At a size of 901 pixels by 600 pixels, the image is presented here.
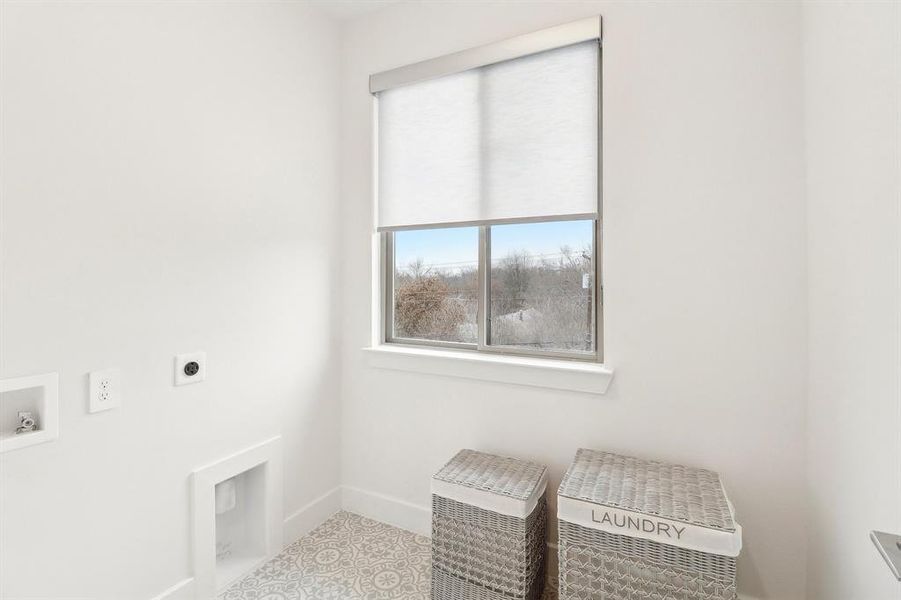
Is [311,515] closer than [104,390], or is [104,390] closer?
[104,390]

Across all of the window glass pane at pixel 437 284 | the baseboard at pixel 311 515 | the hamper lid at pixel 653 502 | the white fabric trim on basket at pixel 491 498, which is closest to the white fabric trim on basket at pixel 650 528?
the hamper lid at pixel 653 502

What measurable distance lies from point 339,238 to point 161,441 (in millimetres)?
1196

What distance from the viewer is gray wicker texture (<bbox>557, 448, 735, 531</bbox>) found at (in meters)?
1.20

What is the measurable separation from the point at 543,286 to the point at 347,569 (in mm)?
1493

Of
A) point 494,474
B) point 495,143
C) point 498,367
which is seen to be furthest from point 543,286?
point 494,474

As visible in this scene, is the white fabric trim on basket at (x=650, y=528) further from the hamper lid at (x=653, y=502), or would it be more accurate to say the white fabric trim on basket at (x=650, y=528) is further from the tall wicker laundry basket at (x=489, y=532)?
the tall wicker laundry basket at (x=489, y=532)

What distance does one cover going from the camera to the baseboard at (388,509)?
6.63 feet

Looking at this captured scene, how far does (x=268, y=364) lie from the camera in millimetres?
1845

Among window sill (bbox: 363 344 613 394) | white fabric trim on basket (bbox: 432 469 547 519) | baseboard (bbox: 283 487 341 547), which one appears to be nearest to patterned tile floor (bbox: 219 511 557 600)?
baseboard (bbox: 283 487 341 547)

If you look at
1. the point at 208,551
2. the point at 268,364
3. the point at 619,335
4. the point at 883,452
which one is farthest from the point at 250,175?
the point at 883,452

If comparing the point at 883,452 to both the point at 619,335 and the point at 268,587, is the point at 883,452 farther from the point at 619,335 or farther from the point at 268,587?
the point at 268,587

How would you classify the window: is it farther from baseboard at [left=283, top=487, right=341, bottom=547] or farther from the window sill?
baseboard at [left=283, top=487, right=341, bottom=547]

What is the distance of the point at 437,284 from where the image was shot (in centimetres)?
210

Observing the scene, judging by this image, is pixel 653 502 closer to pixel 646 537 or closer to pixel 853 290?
pixel 646 537
